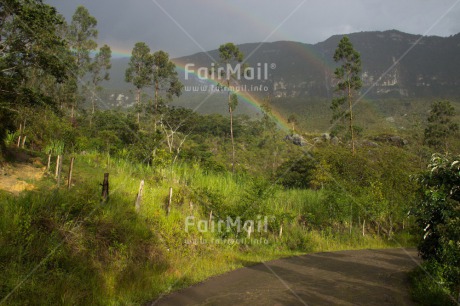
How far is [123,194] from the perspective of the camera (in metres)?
12.9

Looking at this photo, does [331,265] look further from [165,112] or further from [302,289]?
[165,112]

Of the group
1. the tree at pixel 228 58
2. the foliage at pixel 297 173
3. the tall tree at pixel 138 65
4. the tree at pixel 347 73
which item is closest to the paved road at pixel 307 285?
the foliage at pixel 297 173

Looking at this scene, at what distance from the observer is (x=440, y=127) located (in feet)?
174

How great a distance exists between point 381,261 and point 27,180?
557 inches

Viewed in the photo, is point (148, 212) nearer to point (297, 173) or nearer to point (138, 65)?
point (297, 173)

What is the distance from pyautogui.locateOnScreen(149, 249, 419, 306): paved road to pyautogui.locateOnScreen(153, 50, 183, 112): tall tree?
27.5 meters

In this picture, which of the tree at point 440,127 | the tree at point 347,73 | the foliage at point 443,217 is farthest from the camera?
the tree at point 440,127

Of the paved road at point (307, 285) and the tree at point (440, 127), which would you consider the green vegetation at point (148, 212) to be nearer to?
the paved road at point (307, 285)

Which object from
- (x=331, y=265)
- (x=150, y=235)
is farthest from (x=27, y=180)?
(x=331, y=265)

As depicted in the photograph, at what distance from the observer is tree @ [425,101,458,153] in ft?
174

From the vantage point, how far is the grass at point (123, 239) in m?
7.17

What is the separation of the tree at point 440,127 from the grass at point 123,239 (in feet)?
145

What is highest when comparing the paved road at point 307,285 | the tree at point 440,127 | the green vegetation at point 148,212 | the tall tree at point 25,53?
the tree at point 440,127

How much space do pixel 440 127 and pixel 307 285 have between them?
54.8m
